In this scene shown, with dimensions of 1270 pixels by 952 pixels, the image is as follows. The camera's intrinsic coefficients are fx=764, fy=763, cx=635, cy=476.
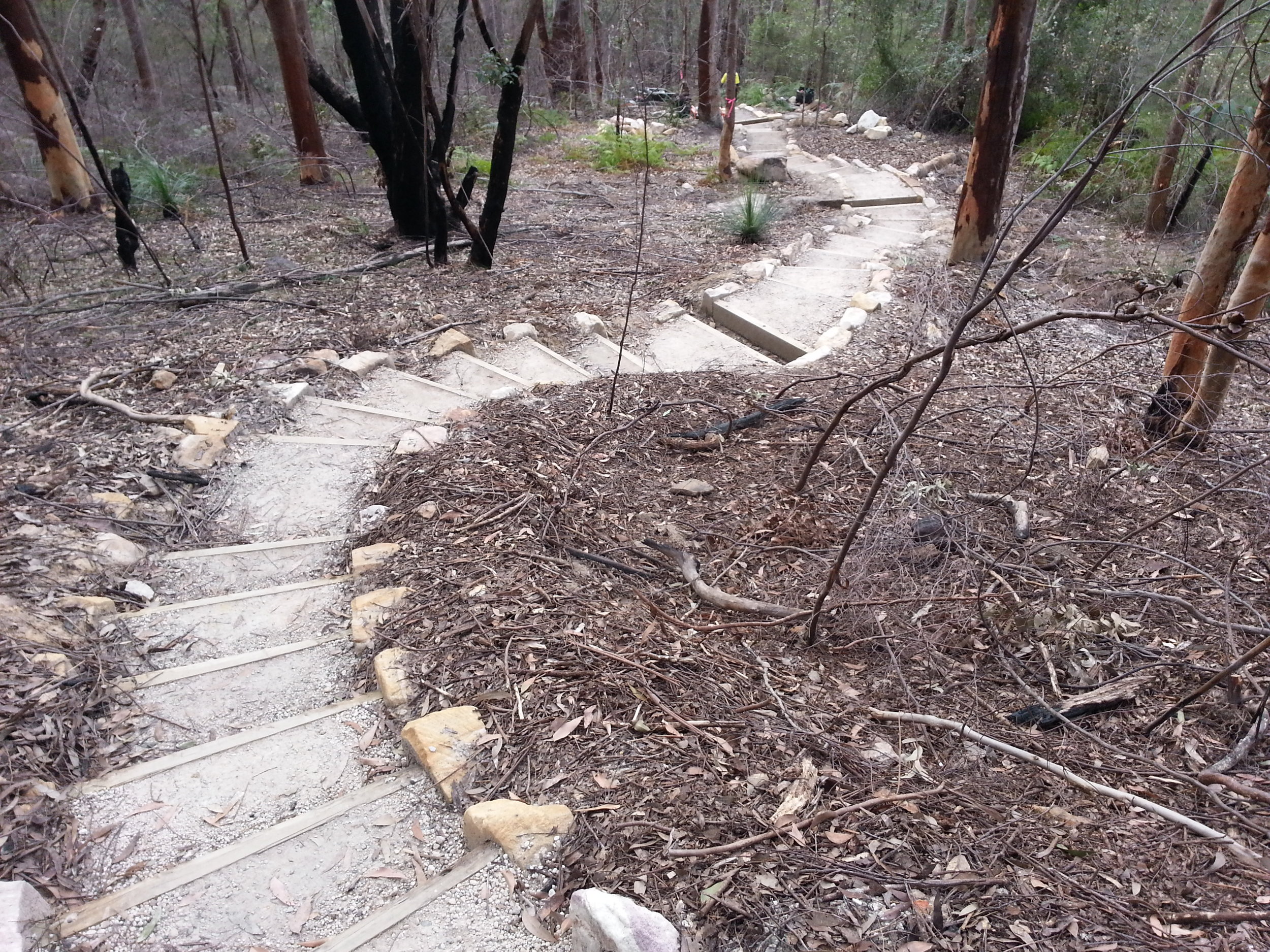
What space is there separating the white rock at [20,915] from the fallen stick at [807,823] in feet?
4.34

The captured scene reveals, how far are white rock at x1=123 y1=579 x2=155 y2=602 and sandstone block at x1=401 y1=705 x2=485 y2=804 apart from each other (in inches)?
55.8

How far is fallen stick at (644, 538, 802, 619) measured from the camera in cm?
259

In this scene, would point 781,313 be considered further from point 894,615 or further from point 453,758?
point 453,758

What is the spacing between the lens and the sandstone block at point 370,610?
253 centimetres

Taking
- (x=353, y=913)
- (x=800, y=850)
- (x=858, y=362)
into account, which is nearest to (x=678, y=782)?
(x=800, y=850)

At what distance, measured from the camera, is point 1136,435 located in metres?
3.80

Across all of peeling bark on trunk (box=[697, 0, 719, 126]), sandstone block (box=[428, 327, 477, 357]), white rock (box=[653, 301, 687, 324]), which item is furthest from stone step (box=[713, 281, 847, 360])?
peeling bark on trunk (box=[697, 0, 719, 126])

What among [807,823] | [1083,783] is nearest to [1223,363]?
[1083,783]

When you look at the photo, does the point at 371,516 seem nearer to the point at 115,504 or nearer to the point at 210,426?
the point at 115,504

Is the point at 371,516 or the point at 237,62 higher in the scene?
the point at 237,62

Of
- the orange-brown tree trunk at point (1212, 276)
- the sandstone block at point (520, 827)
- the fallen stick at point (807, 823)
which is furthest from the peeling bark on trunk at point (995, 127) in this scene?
the sandstone block at point (520, 827)

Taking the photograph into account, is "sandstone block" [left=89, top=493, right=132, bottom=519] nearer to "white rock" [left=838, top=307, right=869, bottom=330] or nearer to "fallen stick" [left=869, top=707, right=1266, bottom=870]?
"fallen stick" [left=869, top=707, right=1266, bottom=870]

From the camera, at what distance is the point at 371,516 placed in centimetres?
329

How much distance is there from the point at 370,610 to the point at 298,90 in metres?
7.75
